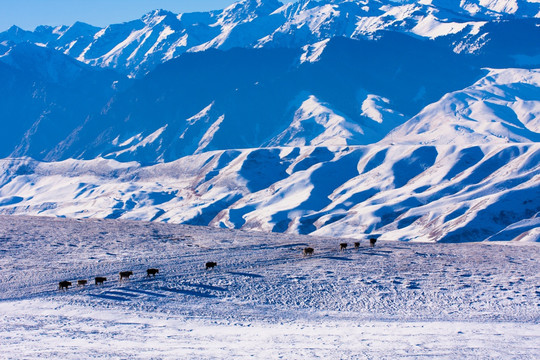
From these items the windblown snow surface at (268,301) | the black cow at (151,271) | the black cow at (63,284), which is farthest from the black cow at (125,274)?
the black cow at (63,284)

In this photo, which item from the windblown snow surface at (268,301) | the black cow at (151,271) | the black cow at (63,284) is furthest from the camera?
the black cow at (151,271)

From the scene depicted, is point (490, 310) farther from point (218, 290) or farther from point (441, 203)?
point (441, 203)

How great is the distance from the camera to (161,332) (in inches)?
1223

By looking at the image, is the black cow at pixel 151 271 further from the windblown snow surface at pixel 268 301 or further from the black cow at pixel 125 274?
the black cow at pixel 125 274

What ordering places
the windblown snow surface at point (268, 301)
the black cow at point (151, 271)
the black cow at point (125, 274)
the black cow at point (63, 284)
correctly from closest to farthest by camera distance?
the windblown snow surface at point (268, 301), the black cow at point (63, 284), the black cow at point (125, 274), the black cow at point (151, 271)

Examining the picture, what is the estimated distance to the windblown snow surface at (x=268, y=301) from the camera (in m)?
28.8

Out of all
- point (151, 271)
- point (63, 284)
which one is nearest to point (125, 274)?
point (151, 271)

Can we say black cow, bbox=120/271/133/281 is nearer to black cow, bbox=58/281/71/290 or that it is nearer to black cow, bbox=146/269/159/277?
black cow, bbox=146/269/159/277

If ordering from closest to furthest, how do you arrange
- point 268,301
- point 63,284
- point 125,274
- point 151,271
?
1. point 268,301
2. point 63,284
3. point 125,274
4. point 151,271

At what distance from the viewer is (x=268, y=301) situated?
37875 mm

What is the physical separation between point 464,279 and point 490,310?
22.3 ft

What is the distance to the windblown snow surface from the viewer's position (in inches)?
1134

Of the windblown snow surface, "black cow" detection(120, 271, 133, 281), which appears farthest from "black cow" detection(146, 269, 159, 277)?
"black cow" detection(120, 271, 133, 281)

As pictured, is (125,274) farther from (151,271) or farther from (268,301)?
(268,301)
